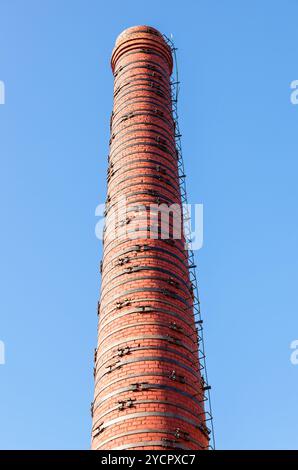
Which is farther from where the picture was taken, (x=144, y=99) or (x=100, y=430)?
(x=144, y=99)

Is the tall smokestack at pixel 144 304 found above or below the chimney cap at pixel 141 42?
below

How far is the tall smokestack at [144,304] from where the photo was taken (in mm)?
16328

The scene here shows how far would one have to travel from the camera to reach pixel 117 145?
24.3 m

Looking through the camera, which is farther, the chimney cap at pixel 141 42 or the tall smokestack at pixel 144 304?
the chimney cap at pixel 141 42

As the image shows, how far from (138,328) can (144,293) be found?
1.30m

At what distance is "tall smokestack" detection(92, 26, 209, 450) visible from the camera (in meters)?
16.3

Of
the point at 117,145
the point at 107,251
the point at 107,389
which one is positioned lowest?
the point at 107,389

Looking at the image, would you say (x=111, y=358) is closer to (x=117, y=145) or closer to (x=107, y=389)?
(x=107, y=389)

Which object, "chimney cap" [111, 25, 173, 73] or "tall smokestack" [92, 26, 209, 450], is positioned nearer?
"tall smokestack" [92, 26, 209, 450]

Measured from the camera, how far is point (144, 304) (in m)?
18.5

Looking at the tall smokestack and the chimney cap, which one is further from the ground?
the chimney cap
